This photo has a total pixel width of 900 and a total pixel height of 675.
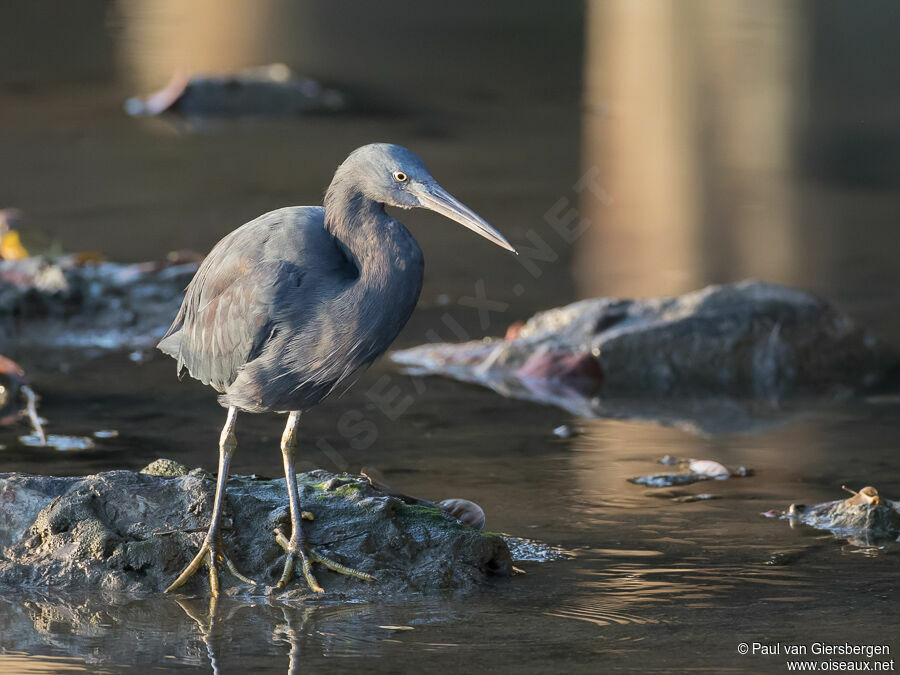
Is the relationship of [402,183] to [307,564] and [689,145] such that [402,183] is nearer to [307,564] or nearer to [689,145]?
[307,564]

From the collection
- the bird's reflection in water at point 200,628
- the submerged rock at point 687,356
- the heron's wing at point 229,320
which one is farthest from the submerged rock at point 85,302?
the bird's reflection in water at point 200,628

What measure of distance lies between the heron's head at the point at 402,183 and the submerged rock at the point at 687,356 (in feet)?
9.98

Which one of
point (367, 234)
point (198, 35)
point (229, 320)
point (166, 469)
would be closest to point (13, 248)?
point (166, 469)

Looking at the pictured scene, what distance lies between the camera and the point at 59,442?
6.84 meters

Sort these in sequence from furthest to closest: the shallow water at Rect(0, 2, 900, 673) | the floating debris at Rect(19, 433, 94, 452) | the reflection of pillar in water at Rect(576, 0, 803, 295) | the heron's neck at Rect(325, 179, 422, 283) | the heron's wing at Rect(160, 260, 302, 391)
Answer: the reflection of pillar in water at Rect(576, 0, 803, 295) → the floating debris at Rect(19, 433, 94, 452) → the heron's wing at Rect(160, 260, 302, 391) → the heron's neck at Rect(325, 179, 422, 283) → the shallow water at Rect(0, 2, 900, 673)

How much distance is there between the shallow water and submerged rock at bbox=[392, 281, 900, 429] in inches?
15.2

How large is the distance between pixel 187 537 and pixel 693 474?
93.6 inches

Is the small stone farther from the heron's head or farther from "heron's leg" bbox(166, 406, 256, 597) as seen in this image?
the heron's head

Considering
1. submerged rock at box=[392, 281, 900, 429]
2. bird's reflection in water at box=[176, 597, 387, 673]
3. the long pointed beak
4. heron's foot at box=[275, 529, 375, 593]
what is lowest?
bird's reflection in water at box=[176, 597, 387, 673]

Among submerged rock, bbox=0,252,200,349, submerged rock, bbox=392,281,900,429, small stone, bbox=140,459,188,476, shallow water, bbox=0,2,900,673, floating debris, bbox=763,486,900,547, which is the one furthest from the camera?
submerged rock, bbox=0,252,200,349

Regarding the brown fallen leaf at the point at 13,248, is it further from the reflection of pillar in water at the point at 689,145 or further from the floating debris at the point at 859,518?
the floating debris at the point at 859,518

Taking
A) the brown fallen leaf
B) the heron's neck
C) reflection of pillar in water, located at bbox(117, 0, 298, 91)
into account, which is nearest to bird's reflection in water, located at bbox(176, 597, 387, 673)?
the heron's neck

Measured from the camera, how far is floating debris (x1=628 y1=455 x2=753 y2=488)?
648 cm

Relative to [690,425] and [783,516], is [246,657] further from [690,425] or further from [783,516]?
[690,425]
